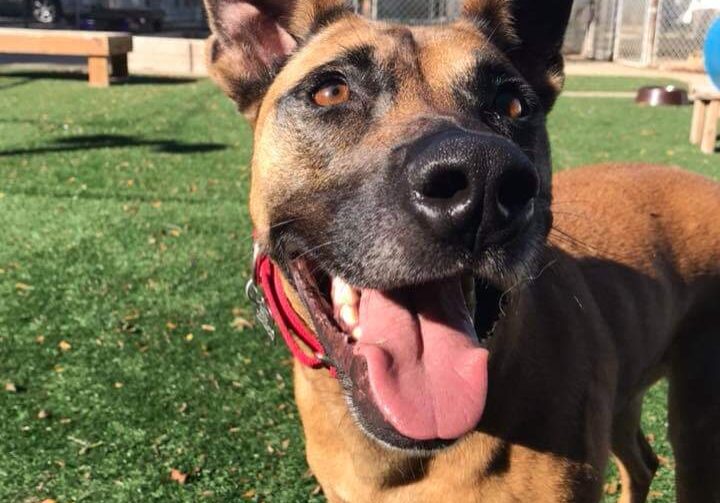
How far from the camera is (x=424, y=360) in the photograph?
2.41 metres

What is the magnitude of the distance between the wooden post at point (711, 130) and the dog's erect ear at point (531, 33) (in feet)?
32.4

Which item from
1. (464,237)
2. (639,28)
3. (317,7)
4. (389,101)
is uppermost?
(317,7)

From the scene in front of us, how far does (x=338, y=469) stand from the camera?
9.47 feet

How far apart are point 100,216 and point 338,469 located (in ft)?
18.1

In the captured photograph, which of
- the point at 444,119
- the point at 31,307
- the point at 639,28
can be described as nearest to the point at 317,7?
the point at 444,119

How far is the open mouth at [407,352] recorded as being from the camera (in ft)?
7.61

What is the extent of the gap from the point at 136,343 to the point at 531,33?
326 cm

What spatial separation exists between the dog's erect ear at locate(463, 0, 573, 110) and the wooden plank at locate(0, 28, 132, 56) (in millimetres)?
15940

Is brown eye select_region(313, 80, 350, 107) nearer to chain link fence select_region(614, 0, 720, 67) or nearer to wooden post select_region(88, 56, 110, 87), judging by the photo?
wooden post select_region(88, 56, 110, 87)

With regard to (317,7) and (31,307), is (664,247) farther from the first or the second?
(31,307)

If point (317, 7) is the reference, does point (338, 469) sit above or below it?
below

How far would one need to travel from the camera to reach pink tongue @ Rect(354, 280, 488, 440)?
91.3 inches

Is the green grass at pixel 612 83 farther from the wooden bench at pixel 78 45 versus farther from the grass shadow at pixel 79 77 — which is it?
the wooden bench at pixel 78 45

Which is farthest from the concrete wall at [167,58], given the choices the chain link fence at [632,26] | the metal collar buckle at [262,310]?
the metal collar buckle at [262,310]
